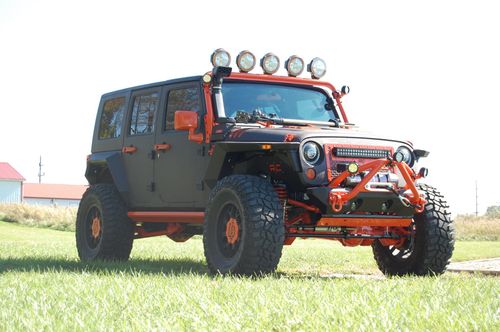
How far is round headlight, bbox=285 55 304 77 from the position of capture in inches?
380

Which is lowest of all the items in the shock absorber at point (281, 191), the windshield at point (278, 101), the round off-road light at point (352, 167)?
the shock absorber at point (281, 191)

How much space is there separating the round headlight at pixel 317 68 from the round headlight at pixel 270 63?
1.79 feet

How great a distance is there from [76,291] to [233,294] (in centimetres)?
120

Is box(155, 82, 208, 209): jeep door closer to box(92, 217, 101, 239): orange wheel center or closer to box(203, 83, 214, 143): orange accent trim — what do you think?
box(203, 83, 214, 143): orange accent trim

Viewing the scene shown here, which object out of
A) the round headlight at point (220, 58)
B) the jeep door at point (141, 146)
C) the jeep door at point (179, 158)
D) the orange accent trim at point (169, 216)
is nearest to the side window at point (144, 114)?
the jeep door at point (141, 146)

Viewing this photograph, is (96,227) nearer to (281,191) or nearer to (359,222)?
(281,191)

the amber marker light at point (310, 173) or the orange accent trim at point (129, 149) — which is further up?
the amber marker light at point (310, 173)

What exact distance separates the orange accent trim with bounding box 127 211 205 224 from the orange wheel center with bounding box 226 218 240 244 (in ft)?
2.65

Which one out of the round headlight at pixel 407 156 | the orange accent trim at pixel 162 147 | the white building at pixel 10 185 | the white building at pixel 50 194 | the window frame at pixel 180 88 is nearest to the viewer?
the round headlight at pixel 407 156

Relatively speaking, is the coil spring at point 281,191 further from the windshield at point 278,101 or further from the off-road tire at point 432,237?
the off-road tire at point 432,237

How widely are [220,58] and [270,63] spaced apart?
71cm

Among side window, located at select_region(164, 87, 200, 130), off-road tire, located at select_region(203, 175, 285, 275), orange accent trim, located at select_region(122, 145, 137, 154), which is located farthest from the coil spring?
orange accent trim, located at select_region(122, 145, 137, 154)

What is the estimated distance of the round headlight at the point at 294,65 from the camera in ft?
31.7

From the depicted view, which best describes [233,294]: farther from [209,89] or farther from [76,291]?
[209,89]
